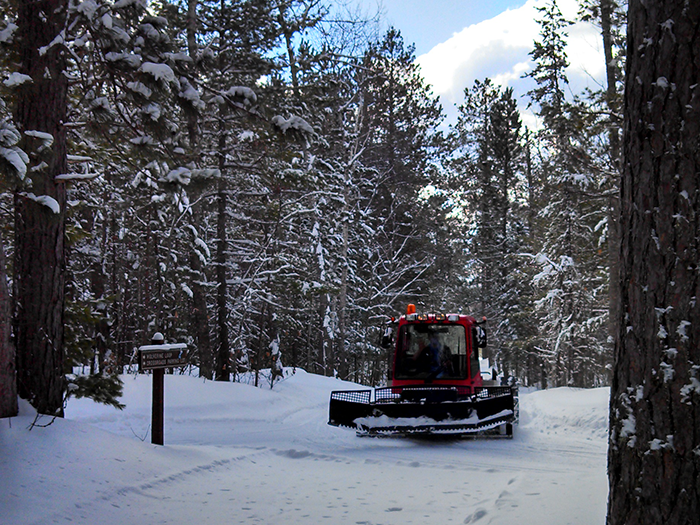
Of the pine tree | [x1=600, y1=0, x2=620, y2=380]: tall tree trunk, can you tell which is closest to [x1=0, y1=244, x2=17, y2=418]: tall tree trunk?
Result: [x1=600, y1=0, x2=620, y2=380]: tall tree trunk

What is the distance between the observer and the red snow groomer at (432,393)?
962cm

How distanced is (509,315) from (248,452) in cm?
2883

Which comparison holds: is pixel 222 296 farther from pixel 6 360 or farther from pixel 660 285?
pixel 660 285

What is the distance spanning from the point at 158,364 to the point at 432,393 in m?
4.63

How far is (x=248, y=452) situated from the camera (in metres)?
8.27

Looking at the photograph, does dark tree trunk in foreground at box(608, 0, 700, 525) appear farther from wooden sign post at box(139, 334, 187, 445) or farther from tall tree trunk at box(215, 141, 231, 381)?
tall tree trunk at box(215, 141, 231, 381)

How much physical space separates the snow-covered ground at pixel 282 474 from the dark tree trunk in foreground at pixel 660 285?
161 cm

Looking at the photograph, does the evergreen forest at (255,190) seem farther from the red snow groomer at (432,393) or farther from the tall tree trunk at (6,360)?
the red snow groomer at (432,393)

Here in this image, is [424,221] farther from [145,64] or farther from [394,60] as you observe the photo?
[145,64]

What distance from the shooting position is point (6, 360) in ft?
19.4

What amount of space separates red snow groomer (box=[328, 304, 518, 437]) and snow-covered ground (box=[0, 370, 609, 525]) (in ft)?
1.19

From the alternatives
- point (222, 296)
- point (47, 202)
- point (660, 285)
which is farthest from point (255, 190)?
point (660, 285)

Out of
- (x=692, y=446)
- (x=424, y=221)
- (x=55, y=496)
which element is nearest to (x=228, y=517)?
(x=55, y=496)

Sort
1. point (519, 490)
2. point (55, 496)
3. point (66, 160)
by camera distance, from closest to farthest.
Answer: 1. point (55, 496)
2. point (519, 490)
3. point (66, 160)
